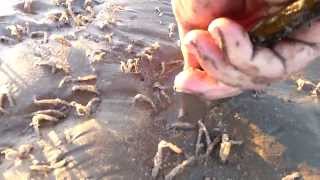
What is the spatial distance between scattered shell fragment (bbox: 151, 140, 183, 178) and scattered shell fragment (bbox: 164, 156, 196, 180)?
0.08 meters

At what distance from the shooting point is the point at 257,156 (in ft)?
11.4

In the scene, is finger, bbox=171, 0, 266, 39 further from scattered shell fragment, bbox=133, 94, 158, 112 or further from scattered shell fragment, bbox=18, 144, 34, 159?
scattered shell fragment, bbox=18, 144, 34, 159

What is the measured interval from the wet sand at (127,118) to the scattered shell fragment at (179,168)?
0.03 m

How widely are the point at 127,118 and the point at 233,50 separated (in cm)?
148

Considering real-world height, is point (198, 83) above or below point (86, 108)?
above

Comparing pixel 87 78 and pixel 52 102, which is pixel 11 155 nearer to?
pixel 52 102

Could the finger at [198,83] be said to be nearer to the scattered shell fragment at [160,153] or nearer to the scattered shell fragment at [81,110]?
the scattered shell fragment at [160,153]

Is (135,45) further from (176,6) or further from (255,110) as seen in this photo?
(176,6)

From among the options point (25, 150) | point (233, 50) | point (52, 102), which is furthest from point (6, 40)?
point (233, 50)

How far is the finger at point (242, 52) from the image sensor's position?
242cm

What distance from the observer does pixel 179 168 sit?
3322 millimetres

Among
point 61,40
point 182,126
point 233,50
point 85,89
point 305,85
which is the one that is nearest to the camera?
point 233,50

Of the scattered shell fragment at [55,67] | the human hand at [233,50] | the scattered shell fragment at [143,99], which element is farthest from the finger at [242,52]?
the scattered shell fragment at [55,67]

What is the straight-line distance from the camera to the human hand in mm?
2449
